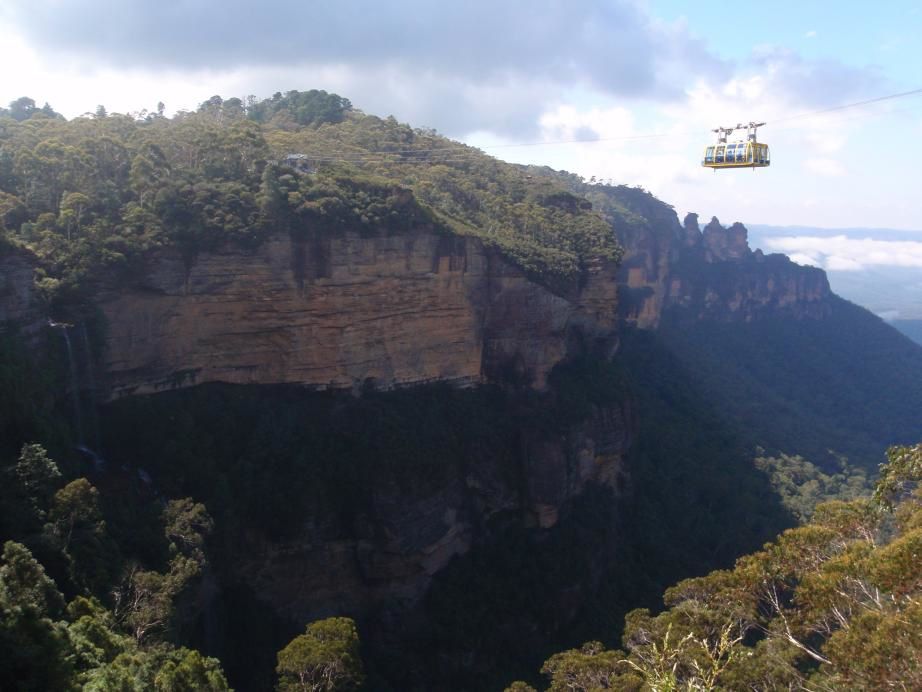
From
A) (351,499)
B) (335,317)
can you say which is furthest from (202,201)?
(351,499)

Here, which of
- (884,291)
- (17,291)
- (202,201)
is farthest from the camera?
(884,291)

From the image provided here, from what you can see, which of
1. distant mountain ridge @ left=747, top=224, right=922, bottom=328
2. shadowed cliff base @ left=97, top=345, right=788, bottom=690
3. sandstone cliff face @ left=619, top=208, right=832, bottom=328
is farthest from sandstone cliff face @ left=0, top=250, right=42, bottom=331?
distant mountain ridge @ left=747, top=224, right=922, bottom=328

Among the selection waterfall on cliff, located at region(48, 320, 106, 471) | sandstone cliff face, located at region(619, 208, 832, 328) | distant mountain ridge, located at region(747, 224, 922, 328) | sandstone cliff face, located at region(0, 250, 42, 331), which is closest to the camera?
sandstone cliff face, located at region(0, 250, 42, 331)

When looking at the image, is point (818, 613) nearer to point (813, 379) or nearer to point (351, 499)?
point (351, 499)

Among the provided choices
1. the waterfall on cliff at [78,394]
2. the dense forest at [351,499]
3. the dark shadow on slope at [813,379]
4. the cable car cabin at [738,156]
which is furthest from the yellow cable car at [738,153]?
the dark shadow on slope at [813,379]

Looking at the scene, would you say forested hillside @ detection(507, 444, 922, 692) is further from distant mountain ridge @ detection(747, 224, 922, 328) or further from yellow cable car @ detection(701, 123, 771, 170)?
distant mountain ridge @ detection(747, 224, 922, 328)

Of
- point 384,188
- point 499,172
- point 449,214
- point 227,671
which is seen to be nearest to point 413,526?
point 227,671

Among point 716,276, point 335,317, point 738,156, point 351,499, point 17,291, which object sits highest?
point 738,156
